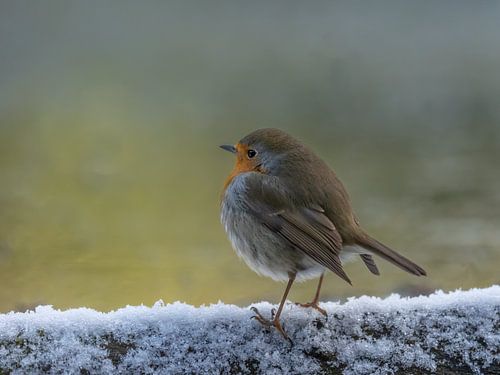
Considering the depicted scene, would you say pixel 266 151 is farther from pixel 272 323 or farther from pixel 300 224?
pixel 272 323

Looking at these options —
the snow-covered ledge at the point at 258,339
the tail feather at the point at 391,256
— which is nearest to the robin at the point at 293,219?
the tail feather at the point at 391,256

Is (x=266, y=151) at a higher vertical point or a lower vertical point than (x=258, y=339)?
higher

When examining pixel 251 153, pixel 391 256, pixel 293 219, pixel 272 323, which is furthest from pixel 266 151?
pixel 272 323

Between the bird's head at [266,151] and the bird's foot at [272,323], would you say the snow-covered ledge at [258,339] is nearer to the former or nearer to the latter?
the bird's foot at [272,323]

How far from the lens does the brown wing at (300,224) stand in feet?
10.2

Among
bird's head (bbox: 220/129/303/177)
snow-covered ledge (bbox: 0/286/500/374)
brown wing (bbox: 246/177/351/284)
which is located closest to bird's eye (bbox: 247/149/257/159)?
bird's head (bbox: 220/129/303/177)

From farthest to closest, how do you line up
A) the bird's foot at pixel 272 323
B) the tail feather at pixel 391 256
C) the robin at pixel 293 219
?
the robin at pixel 293 219, the tail feather at pixel 391 256, the bird's foot at pixel 272 323

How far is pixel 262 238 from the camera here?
327 cm

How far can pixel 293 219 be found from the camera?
10.6 ft

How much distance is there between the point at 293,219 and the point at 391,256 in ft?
1.26

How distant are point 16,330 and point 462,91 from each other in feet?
29.2

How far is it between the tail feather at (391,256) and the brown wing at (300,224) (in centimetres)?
11

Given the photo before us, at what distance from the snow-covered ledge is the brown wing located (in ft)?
0.76

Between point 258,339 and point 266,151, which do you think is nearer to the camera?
point 258,339
